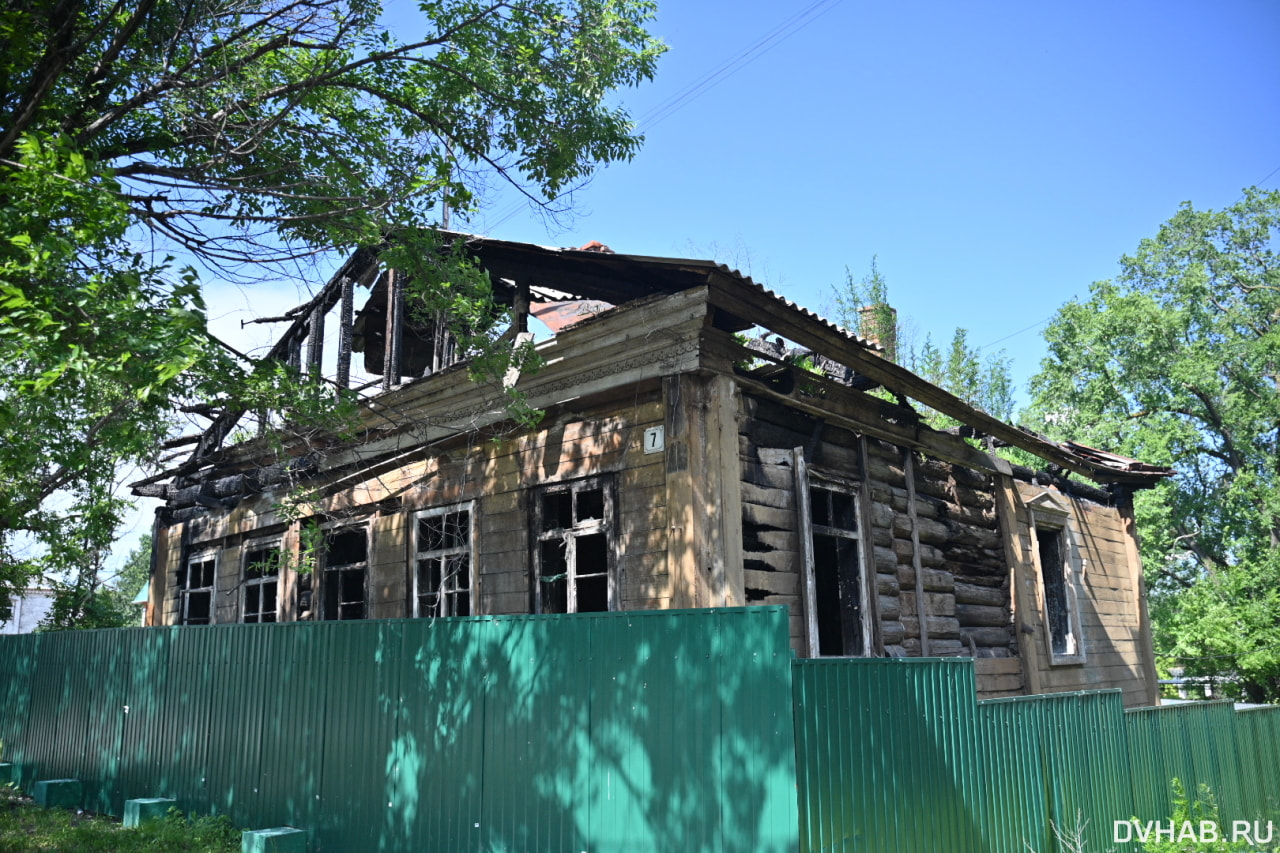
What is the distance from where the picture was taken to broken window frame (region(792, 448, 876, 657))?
26.7 ft

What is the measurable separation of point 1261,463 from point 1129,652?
66.0ft

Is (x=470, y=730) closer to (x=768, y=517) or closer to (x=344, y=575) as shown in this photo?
(x=768, y=517)

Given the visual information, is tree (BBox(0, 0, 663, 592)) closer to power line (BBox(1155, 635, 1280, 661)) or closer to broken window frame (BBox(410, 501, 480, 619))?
broken window frame (BBox(410, 501, 480, 619))

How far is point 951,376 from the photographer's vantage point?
121ft

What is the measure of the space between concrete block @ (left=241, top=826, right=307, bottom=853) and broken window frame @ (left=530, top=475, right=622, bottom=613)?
268cm

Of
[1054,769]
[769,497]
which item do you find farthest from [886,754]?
[769,497]

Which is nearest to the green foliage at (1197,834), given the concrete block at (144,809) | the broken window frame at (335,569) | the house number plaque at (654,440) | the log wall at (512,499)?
the log wall at (512,499)

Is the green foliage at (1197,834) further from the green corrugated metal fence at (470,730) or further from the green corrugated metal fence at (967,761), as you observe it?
the green corrugated metal fence at (470,730)

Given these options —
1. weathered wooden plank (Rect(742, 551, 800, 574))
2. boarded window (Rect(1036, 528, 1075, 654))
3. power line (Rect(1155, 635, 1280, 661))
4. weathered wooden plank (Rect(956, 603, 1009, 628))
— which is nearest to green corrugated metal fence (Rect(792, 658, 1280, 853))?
weathered wooden plank (Rect(742, 551, 800, 574))

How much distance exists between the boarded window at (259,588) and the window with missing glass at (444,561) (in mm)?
3390

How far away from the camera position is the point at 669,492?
7.69 metres

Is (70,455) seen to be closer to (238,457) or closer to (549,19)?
(549,19)

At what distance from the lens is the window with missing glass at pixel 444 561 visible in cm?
976

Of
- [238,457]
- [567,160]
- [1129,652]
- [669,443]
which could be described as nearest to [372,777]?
[669,443]
